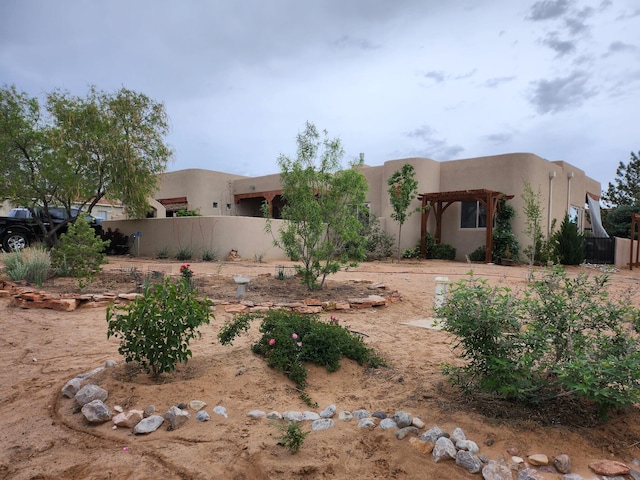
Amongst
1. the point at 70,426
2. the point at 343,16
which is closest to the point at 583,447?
the point at 70,426

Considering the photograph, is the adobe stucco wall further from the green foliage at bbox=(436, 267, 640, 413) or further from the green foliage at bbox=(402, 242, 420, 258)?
the green foliage at bbox=(436, 267, 640, 413)

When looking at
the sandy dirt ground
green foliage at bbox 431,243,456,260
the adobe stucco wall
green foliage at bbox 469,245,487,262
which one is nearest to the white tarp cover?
green foliage at bbox 469,245,487,262

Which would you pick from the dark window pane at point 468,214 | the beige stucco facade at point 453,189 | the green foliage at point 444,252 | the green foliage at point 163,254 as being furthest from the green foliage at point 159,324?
the dark window pane at point 468,214

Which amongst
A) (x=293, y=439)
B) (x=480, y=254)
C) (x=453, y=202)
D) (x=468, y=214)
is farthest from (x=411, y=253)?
(x=293, y=439)

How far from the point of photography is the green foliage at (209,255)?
15416mm

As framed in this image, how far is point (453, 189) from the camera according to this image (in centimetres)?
1944

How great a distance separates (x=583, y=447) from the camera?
8.16ft

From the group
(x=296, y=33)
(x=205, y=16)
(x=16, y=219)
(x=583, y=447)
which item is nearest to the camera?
(x=583, y=447)

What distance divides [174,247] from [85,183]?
164 inches

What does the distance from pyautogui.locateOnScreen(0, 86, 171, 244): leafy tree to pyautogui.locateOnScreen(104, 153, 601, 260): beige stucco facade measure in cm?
294

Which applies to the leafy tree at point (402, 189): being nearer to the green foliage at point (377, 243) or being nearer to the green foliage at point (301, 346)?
the green foliage at point (377, 243)

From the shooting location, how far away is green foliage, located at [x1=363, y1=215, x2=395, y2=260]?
1850cm

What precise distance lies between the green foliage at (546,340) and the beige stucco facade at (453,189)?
13.7 meters

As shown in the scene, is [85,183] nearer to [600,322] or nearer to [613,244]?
[600,322]
